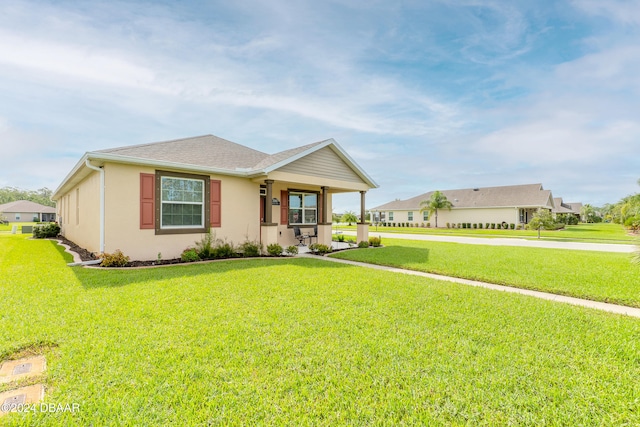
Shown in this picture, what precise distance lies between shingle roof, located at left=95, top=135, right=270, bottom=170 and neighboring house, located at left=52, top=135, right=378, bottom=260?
1.4 inches

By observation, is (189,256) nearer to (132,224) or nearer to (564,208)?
(132,224)

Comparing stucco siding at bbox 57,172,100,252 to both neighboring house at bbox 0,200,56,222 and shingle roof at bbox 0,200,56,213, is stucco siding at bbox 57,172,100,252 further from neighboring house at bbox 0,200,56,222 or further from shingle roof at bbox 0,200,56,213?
neighboring house at bbox 0,200,56,222

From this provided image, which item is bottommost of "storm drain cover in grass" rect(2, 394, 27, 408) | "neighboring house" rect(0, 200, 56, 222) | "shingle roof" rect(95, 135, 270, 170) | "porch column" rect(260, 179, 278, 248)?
"storm drain cover in grass" rect(2, 394, 27, 408)

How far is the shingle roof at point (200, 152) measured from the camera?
9312mm

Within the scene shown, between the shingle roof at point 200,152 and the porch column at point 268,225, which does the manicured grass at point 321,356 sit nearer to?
the shingle roof at point 200,152

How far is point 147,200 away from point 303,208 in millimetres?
6937

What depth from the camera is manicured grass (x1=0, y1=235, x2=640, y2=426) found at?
2281 mm

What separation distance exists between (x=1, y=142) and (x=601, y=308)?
3939 centimetres

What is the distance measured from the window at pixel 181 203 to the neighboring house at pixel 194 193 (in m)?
0.03

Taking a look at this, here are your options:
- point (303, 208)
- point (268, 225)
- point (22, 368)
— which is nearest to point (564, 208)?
point (303, 208)

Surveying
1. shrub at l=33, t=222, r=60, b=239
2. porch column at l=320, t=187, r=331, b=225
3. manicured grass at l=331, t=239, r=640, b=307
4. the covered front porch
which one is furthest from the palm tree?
shrub at l=33, t=222, r=60, b=239

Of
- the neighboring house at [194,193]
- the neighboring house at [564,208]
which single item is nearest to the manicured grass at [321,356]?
the neighboring house at [194,193]

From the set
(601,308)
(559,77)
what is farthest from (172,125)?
(559,77)

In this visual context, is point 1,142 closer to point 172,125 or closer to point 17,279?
point 172,125
